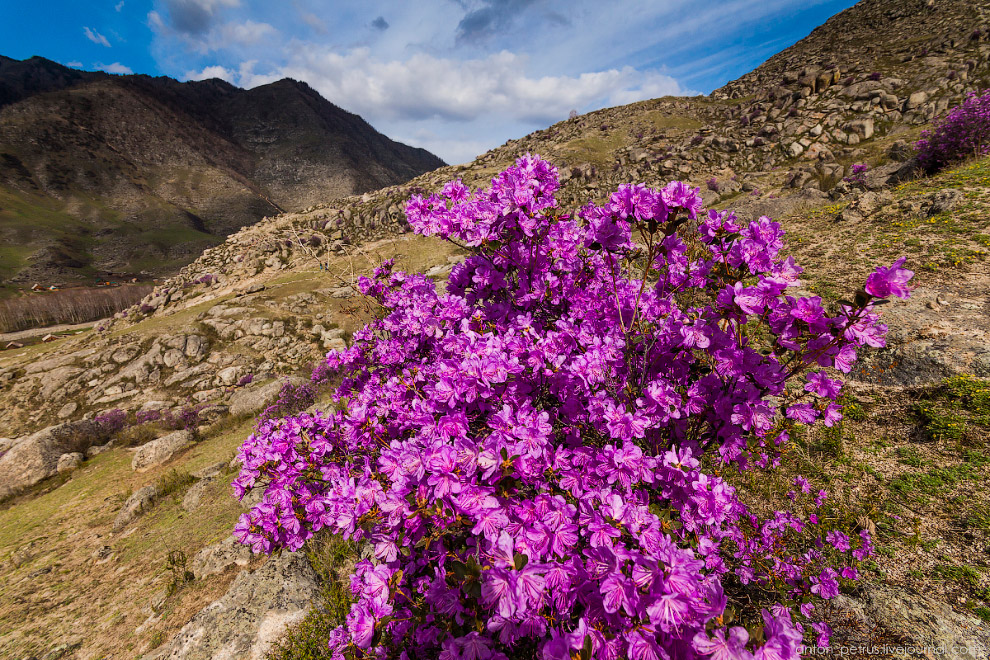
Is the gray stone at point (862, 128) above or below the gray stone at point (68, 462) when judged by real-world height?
above

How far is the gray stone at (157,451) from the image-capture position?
7.91 meters

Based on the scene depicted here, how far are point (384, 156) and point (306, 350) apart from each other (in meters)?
161

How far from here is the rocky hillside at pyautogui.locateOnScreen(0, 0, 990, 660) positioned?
330 cm

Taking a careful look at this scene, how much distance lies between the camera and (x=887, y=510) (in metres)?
3.43

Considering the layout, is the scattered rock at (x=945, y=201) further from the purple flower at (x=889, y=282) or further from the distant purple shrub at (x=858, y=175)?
the purple flower at (x=889, y=282)

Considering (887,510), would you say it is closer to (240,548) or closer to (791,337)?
(791,337)

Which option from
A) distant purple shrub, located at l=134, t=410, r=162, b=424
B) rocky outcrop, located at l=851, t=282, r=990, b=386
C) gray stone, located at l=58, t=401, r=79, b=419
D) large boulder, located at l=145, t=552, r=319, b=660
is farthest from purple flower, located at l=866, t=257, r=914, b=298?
gray stone, located at l=58, t=401, r=79, b=419

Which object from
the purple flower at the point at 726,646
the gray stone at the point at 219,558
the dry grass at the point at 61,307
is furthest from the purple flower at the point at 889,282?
the dry grass at the point at 61,307

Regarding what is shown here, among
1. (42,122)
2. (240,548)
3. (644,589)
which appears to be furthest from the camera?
(42,122)

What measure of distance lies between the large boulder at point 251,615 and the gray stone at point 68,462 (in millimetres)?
8045

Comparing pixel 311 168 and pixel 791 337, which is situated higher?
pixel 311 168

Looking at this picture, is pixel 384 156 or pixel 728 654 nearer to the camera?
pixel 728 654

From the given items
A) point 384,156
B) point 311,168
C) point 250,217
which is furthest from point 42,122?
point 384,156

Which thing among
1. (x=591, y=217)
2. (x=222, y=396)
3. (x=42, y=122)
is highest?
(x=42, y=122)
